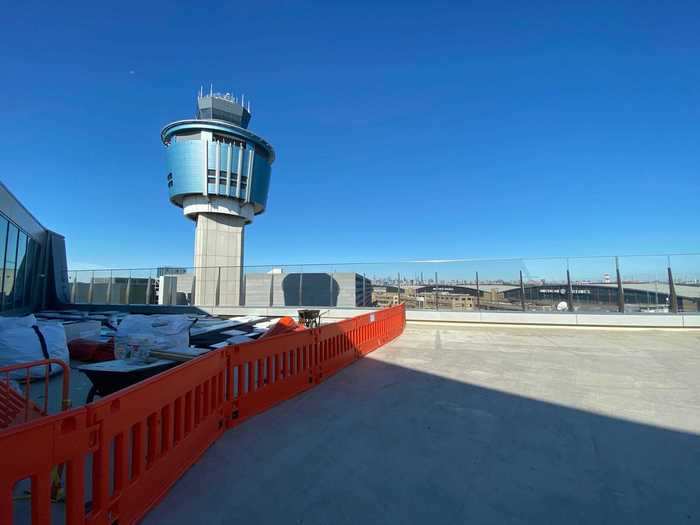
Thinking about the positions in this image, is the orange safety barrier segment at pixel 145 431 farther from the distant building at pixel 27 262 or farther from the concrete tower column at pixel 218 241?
the concrete tower column at pixel 218 241

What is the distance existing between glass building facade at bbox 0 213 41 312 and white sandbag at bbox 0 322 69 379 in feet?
36.6

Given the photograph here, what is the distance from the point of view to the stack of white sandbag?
18.6 ft

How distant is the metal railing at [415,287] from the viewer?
13.2m

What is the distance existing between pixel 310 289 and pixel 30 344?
43.1 feet

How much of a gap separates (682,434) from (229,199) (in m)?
33.7

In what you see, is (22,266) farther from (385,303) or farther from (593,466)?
(593,466)

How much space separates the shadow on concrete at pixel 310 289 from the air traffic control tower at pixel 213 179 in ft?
51.6

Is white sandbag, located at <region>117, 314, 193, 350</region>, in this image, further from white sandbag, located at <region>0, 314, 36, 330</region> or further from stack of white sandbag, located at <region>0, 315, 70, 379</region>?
A: white sandbag, located at <region>0, 314, 36, 330</region>

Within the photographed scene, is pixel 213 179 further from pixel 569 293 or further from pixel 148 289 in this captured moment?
pixel 569 293

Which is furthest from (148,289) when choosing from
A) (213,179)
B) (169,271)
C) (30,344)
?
(30,344)

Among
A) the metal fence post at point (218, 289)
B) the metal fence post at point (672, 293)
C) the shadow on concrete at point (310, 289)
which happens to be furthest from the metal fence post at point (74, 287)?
the metal fence post at point (672, 293)

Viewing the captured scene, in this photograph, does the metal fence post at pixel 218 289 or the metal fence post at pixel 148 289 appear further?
the metal fence post at pixel 148 289

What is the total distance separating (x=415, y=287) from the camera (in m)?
16.8

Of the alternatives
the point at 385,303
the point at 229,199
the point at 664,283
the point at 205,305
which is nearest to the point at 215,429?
the point at 385,303
